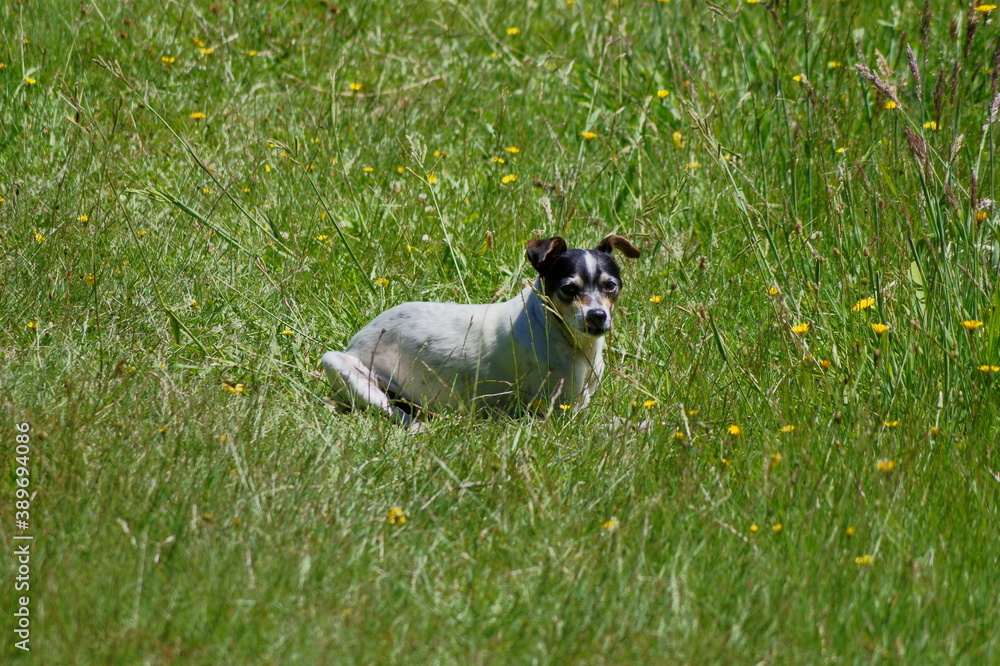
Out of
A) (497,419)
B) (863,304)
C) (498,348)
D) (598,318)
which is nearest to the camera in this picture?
(863,304)

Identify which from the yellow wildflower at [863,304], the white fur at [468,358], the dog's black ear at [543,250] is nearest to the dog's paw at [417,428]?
the white fur at [468,358]

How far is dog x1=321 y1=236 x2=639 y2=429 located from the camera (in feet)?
14.8

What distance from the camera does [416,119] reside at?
264 inches

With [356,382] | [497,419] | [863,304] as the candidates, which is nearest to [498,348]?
[497,419]

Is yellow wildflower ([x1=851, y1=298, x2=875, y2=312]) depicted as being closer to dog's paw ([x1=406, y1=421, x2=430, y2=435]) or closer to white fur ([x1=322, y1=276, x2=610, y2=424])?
white fur ([x1=322, y1=276, x2=610, y2=424])

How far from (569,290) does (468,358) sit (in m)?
0.55

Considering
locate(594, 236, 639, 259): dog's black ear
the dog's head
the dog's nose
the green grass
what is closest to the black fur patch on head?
the dog's head

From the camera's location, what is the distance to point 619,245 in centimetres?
474

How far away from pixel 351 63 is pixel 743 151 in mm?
2872

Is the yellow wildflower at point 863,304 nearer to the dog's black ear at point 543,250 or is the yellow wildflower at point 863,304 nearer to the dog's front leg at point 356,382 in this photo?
the dog's black ear at point 543,250

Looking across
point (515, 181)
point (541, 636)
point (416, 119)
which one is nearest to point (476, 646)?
point (541, 636)

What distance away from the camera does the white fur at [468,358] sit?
4.57 meters

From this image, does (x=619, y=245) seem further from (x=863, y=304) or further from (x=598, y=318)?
(x=863, y=304)

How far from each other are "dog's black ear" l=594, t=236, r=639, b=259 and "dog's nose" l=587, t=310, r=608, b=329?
0.47 meters
